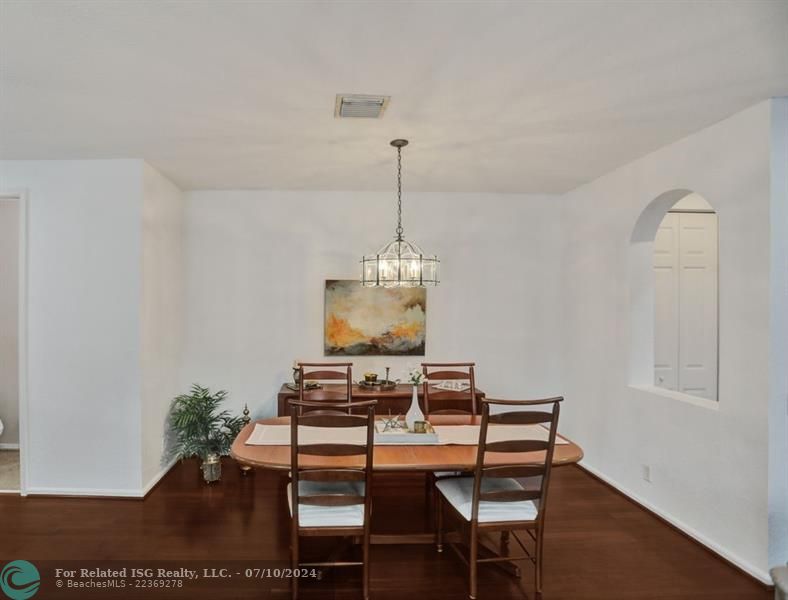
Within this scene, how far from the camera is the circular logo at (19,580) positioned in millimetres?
2518

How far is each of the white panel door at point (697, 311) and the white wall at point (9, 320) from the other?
6.42 metres

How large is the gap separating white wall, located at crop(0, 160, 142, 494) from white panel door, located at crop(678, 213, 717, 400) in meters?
4.57

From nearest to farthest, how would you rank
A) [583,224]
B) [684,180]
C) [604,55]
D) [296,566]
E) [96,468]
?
[604,55], [296,566], [684,180], [96,468], [583,224]

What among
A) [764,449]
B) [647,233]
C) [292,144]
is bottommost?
[764,449]

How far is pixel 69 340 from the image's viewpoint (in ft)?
12.4

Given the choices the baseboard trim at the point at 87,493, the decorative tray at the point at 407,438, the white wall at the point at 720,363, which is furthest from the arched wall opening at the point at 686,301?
the baseboard trim at the point at 87,493

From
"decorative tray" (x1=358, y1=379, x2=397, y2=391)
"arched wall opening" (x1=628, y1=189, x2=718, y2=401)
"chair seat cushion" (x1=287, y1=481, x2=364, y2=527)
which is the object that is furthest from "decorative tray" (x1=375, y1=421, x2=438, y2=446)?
"arched wall opening" (x1=628, y1=189, x2=718, y2=401)

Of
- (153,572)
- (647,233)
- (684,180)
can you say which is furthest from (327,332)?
(684,180)

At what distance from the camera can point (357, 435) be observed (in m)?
2.90

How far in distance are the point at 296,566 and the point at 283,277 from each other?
9.72 ft

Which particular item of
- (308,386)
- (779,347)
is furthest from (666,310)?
(308,386)

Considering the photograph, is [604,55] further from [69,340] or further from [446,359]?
[69,340]

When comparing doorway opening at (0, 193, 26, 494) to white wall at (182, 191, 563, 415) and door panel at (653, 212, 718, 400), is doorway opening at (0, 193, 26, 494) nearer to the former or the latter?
white wall at (182, 191, 563, 415)

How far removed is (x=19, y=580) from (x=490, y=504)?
2520 mm
